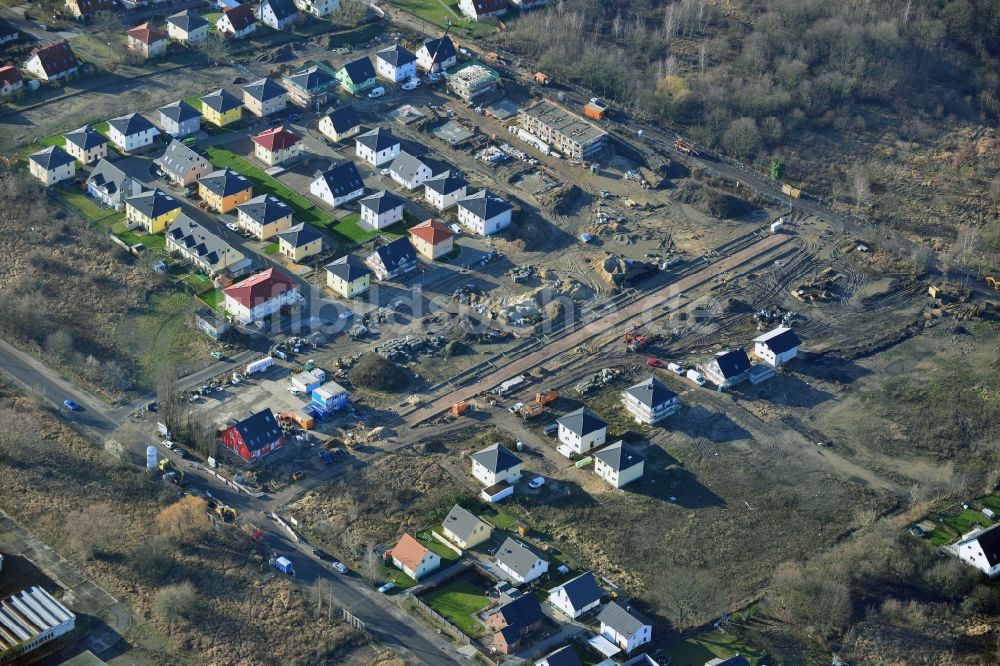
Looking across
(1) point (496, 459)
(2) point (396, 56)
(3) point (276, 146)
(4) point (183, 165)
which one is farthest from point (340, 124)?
(1) point (496, 459)

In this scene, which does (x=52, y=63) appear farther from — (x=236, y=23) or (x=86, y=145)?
(x=236, y=23)

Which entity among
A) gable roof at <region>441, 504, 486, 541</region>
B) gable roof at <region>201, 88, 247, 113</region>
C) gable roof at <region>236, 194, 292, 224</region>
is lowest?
gable roof at <region>441, 504, 486, 541</region>

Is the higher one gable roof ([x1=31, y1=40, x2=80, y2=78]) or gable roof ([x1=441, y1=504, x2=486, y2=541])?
gable roof ([x1=31, y1=40, x2=80, y2=78])

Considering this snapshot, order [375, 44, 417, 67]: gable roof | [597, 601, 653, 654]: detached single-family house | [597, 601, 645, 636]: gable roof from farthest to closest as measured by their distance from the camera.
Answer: [375, 44, 417, 67]: gable roof
[597, 601, 645, 636]: gable roof
[597, 601, 653, 654]: detached single-family house

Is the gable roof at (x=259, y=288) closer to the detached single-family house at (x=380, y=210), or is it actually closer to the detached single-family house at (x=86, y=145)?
the detached single-family house at (x=380, y=210)

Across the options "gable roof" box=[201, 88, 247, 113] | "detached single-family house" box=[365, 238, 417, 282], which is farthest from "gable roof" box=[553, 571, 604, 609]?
"gable roof" box=[201, 88, 247, 113]

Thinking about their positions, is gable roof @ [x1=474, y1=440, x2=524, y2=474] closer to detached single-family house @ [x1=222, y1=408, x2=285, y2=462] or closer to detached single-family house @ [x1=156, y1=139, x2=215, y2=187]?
detached single-family house @ [x1=222, y1=408, x2=285, y2=462]

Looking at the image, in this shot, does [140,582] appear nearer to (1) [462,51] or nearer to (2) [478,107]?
(2) [478,107]
